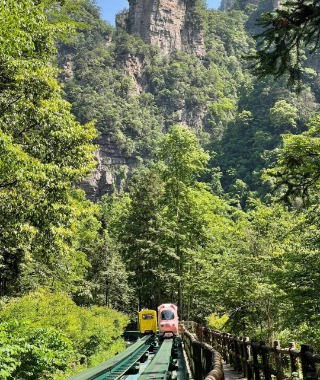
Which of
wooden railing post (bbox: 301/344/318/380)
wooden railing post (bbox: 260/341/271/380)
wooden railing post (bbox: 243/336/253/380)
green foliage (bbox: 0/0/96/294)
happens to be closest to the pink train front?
green foliage (bbox: 0/0/96/294)

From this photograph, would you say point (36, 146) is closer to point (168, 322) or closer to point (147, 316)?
point (168, 322)

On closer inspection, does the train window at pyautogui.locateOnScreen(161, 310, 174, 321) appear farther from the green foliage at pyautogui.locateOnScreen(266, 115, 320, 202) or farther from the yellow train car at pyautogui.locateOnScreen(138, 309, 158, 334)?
the green foliage at pyautogui.locateOnScreen(266, 115, 320, 202)

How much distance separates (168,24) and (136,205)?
107 m

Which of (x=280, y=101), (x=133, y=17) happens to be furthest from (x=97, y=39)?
(x=280, y=101)

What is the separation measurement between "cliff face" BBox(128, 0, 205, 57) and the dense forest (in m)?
19.2

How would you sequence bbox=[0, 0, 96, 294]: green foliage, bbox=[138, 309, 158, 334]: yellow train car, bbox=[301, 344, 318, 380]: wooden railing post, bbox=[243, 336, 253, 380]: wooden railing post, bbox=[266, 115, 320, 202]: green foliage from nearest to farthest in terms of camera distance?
1. bbox=[301, 344, 318, 380]: wooden railing post
2. bbox=[266, 115, 320, 202]: green foliage
3. bbox=[243, 336, 253, 380]: wooden railing post
4. bbox=[0, 0, 96, 294]: green foliage
5. bbox=[138, 309, 158, 334]: yellow train car

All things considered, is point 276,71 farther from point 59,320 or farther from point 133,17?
point 133,17

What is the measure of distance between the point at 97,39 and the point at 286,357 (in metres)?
143

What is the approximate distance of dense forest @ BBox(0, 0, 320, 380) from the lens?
998cm

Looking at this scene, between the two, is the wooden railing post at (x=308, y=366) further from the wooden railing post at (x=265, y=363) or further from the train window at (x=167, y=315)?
the train window at (x=167, y=315)

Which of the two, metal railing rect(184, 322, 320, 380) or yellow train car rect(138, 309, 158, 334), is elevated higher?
yellow train car rect(138, 309, 158, 334)

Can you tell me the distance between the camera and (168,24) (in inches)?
5512

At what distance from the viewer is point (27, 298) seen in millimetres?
16438

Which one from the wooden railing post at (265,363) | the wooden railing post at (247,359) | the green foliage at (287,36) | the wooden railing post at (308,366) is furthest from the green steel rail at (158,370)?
the green foliage at (287,36)
